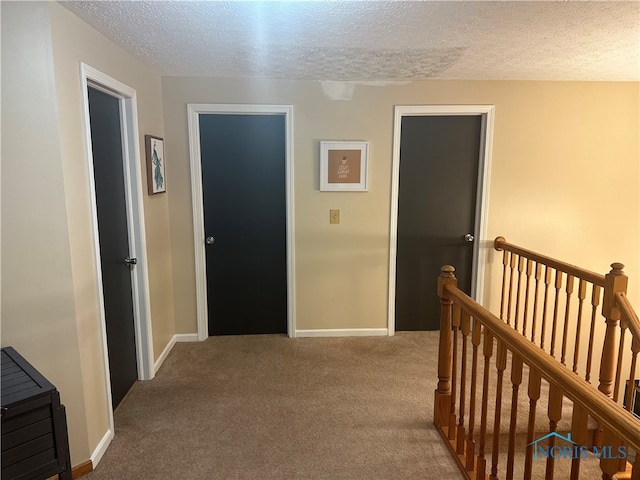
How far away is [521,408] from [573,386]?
5.10ft

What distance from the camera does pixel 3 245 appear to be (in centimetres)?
177

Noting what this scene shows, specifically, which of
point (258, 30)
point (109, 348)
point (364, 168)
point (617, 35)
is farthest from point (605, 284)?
point (109, 348)

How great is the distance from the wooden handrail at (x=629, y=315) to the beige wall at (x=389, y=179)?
1.32m

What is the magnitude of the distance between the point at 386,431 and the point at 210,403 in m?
1.10

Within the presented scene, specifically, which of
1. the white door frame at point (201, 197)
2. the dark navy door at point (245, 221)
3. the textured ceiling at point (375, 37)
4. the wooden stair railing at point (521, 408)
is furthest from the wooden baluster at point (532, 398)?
the dark navy door at point (245, 221)

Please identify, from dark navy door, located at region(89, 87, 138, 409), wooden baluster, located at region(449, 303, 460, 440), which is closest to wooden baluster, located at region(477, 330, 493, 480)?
wooden baluster, located at region(449, 303, 460, 440)

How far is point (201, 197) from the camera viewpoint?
135 inches

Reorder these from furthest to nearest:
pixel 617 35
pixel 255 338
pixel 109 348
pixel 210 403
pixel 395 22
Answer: pixel 255 338
pixel 210 403
pixel 109 348
pixel 617 35
pixel 395 22

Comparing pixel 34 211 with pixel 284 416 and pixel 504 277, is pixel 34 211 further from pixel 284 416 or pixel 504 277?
pixel 504 277

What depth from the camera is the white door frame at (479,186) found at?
11.1ft

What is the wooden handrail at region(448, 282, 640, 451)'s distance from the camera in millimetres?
1104

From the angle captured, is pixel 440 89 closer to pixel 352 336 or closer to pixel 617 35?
pixel 617 35

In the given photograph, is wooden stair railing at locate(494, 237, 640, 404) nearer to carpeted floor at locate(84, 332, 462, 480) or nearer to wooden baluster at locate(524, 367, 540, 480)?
carpeted floor at locate(84, 332, 462, 480)

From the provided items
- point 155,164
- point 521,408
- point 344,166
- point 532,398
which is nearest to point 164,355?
point 155,164
